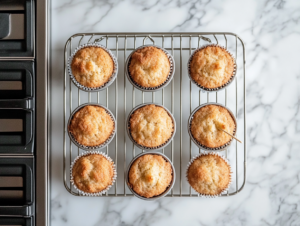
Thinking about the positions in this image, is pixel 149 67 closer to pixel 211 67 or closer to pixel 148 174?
pixel 211 67

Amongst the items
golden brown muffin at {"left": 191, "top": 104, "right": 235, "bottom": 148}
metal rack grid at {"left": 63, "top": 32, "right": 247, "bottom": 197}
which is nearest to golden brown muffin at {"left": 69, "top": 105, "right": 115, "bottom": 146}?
metal rack grid at {"left": 63, "top": 32, "right": 247, "bottom": 197}

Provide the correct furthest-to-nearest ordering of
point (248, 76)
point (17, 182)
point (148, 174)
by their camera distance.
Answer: point (248, 76)
point (17, 182)
point (148, 174)

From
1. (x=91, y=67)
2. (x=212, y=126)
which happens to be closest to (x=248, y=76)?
(x=212, y=126)

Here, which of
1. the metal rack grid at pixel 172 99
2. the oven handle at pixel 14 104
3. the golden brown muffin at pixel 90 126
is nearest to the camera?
the golden brown muffin at pixel 90 126

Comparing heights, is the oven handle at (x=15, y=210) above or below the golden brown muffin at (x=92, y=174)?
below

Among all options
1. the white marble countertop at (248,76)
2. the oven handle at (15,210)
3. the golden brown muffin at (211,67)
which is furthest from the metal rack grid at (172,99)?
the oven handle at (15,210)

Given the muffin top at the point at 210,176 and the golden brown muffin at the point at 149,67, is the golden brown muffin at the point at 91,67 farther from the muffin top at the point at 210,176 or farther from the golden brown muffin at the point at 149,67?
the muffin top at the point at 210,176
